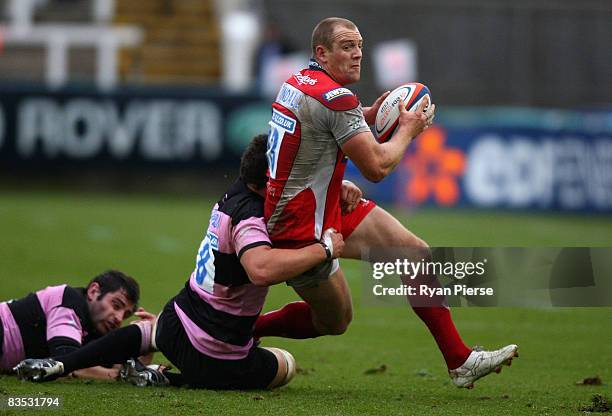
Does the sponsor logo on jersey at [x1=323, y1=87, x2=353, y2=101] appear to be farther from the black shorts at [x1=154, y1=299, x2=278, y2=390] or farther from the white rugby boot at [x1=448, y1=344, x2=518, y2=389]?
the white rugby boot at [x1=448, y1=344, x2=518, y2=389]

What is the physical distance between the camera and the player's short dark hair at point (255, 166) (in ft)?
20.0

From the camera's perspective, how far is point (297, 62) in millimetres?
22219

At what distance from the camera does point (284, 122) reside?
5.95 metres

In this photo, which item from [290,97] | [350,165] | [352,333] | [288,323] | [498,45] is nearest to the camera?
[290,97]

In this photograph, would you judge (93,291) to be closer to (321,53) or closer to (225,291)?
(225,291)

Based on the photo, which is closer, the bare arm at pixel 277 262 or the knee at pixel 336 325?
the bare arm at pixel 277 262

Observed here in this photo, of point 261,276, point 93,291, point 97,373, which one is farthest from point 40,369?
point 261,276

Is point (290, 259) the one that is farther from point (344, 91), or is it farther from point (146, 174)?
point (146, 174)

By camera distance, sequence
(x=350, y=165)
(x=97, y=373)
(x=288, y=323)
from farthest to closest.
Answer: (x=350, y=165) < (x=288, y=323) < (x=97, y=373)

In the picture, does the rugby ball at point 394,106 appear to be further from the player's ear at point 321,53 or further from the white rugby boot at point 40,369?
the white rugby boot at point 40,369

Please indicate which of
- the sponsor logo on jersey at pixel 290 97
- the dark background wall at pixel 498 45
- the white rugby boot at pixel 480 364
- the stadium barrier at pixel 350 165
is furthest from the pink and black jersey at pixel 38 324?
the dark background wall at pixel 498 45

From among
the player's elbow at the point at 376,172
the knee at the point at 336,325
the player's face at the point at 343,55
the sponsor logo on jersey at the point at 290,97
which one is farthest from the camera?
the knee at the point at 336,325

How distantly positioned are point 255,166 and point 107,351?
128cm

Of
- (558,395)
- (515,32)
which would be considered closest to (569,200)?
(515,32)
